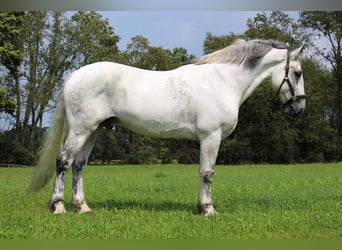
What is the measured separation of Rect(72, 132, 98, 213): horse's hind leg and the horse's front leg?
5.60 feet

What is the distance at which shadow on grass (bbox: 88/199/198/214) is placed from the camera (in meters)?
6.34

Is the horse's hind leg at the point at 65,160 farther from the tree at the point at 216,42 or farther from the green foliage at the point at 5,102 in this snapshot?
the tree at the point at 216,42

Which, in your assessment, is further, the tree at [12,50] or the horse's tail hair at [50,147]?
the tree at [12,50]

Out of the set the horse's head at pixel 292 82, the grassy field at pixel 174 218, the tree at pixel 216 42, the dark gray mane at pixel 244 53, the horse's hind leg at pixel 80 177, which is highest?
the tree at pixel 216 42

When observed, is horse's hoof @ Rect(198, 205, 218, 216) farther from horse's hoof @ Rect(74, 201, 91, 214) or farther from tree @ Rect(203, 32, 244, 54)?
tree @ Rect(203, 32, 244, 54)

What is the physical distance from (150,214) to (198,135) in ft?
4.40

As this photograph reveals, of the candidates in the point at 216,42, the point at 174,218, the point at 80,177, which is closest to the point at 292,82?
the point at 174,218

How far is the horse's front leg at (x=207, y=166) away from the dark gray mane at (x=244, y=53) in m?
1.21

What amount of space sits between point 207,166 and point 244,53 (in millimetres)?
1889

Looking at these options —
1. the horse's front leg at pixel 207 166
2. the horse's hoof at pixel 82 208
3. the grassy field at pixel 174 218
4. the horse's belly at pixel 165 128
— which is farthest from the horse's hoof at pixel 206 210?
the horse's hoof at pixel 82 208

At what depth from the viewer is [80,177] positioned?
626 centimetres

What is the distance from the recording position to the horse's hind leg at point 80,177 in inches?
240

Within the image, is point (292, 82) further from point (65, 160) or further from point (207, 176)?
point (65, 160)

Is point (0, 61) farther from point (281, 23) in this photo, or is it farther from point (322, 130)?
point (322, 130)
